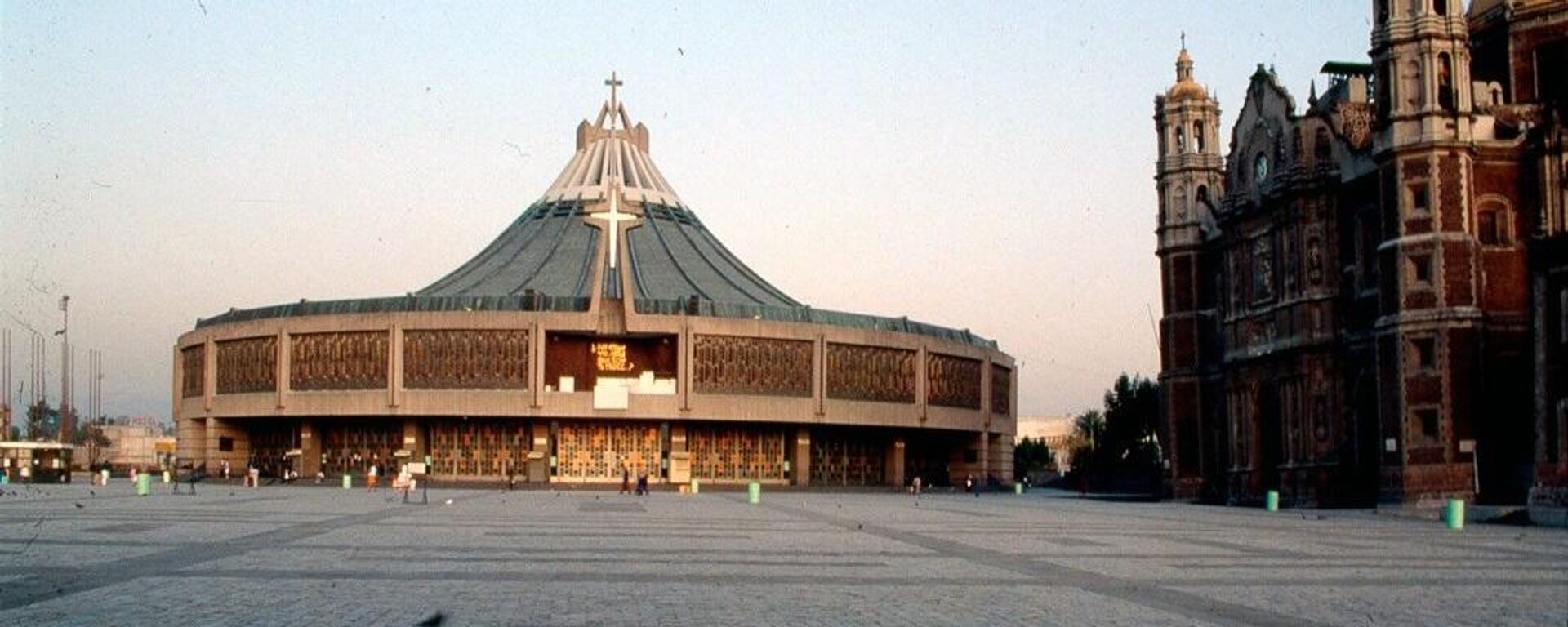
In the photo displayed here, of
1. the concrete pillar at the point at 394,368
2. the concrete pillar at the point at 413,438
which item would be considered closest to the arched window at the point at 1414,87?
the concrete pillar at the point at 394,368

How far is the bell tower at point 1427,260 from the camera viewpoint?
4653 cm

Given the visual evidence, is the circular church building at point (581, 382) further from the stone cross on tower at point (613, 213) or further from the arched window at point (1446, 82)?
the arched window at point (1446, 82)

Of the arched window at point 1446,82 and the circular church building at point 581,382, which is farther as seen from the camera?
the circular church building at point 581,382

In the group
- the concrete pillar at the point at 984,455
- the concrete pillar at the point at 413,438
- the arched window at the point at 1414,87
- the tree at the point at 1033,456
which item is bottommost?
the tree at the point at 1033,456

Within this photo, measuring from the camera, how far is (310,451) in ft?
282

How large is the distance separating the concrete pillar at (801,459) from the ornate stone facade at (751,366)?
2875mm

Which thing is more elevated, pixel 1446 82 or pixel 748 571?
pixel 1446 82

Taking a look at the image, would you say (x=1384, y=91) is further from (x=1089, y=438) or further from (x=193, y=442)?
(x=1089, y=438)

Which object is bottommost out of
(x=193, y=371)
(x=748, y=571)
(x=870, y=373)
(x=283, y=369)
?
(x=748, y=571)

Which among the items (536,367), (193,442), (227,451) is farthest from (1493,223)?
(193,442)

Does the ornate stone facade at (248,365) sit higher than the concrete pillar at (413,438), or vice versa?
the ornate stone facade at (248,365)

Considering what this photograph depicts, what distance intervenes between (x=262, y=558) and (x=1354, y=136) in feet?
143

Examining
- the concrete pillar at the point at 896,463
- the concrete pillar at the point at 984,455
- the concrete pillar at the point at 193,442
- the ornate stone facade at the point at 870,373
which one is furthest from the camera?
the concrete pillar at the point at 984,455

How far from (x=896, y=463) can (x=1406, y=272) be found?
150ft
